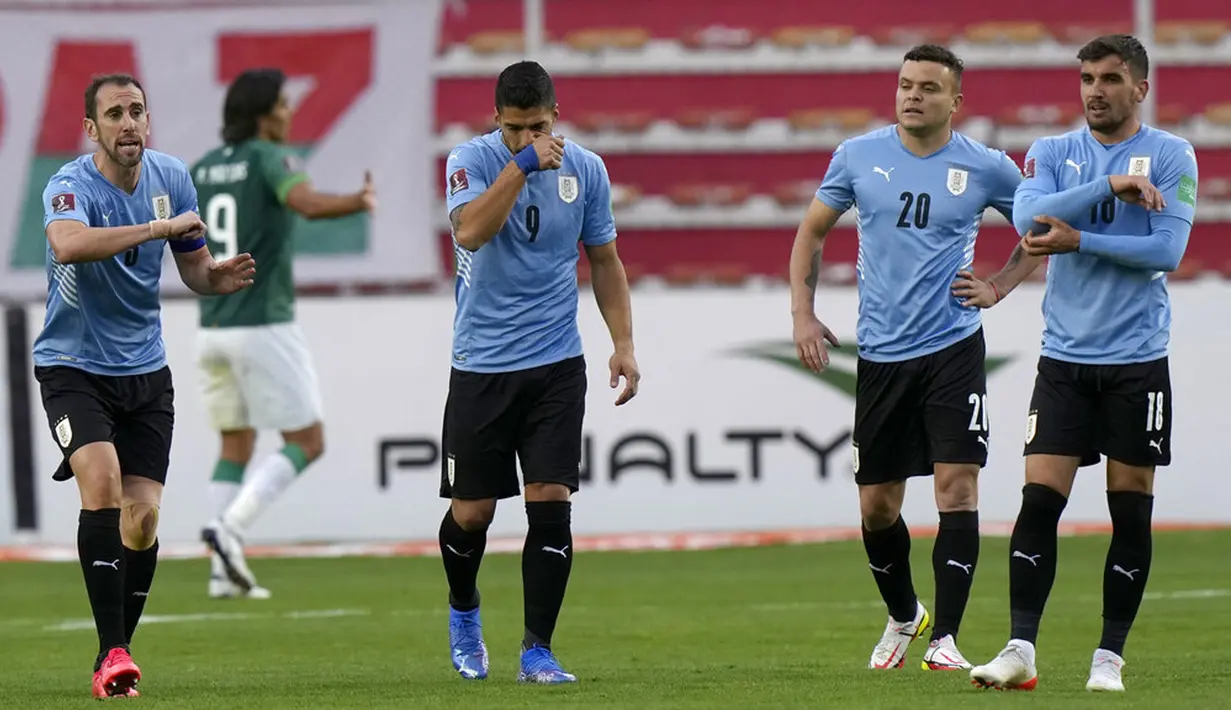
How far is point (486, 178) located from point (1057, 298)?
2019 mm

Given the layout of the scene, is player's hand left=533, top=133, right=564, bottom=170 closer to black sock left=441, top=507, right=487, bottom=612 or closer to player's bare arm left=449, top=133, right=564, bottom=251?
player's bare arm left=449, top=133, right=564, bottom=251

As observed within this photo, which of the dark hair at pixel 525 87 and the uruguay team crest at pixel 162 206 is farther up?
the dark hair at pixel 525 87

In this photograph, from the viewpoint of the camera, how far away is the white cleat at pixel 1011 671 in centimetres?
706

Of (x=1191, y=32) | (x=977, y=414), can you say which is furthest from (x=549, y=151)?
(x=1191, y=32)

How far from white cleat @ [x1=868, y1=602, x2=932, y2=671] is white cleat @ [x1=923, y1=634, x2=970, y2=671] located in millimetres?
570

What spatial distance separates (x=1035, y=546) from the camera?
7504 millimetres

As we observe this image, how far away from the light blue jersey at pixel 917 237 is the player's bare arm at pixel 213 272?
2.11 meters

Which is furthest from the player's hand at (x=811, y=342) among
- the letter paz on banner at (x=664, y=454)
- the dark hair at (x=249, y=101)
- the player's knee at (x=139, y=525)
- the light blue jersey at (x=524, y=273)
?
the letter paz on banner at (x=664, y=454)

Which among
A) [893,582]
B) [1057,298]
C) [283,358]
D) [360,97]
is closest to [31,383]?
[283,358]

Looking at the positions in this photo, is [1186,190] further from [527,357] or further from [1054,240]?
[527,357]

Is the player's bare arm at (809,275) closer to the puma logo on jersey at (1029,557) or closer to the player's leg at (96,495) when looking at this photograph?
the puma logo on jersey at (1029,557)

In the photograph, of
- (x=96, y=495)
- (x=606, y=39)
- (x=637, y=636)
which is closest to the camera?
(x=96, y=495)

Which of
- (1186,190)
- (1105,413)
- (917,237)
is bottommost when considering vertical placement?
(1105,413)

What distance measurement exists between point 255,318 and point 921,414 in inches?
207
